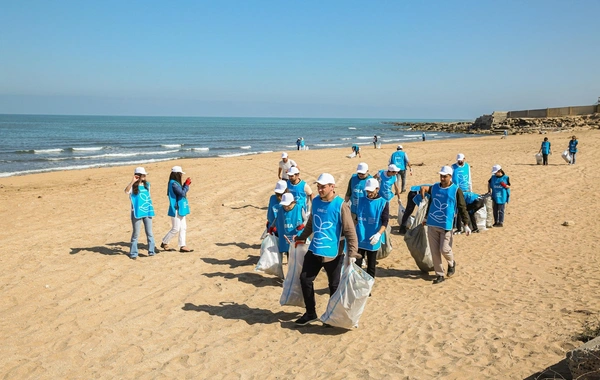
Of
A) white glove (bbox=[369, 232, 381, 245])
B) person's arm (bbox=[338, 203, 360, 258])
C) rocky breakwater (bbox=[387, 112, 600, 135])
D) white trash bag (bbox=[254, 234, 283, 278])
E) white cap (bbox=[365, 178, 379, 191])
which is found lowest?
white trash bag (bbox=[254, 234, 283, 278])

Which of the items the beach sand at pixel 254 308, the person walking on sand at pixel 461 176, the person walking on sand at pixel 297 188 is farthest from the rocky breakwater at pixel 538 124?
the person walking on sand at pixel 297 188

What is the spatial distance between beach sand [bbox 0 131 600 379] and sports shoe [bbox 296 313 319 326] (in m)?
0.09

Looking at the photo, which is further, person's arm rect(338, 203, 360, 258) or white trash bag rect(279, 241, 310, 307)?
white trash bag rect(279, 241, 310, 307)

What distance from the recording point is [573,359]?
3.79 meters

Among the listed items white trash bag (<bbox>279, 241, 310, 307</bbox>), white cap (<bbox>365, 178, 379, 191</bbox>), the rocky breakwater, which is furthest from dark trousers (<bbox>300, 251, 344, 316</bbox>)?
the rocky breakwater

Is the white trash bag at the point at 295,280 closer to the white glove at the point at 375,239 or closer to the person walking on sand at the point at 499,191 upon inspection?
the white glove at the point at 375,239

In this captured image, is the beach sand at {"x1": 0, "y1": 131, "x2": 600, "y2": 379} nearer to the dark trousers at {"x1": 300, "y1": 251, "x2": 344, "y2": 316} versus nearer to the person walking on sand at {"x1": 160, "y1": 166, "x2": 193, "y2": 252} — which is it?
the dark trousers at {"x1": 300, "y1": 251, "x2": 344, "y2": 316}

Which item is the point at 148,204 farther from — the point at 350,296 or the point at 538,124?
the point at 538,124

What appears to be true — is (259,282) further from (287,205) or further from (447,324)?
(447,324)

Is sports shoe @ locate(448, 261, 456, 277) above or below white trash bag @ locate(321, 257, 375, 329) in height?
below

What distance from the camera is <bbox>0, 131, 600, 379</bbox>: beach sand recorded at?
498 cm

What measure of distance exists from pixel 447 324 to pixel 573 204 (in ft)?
29.9

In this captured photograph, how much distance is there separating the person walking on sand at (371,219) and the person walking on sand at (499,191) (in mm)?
5382

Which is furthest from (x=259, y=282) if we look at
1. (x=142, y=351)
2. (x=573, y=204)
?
(x=573, y=204)
